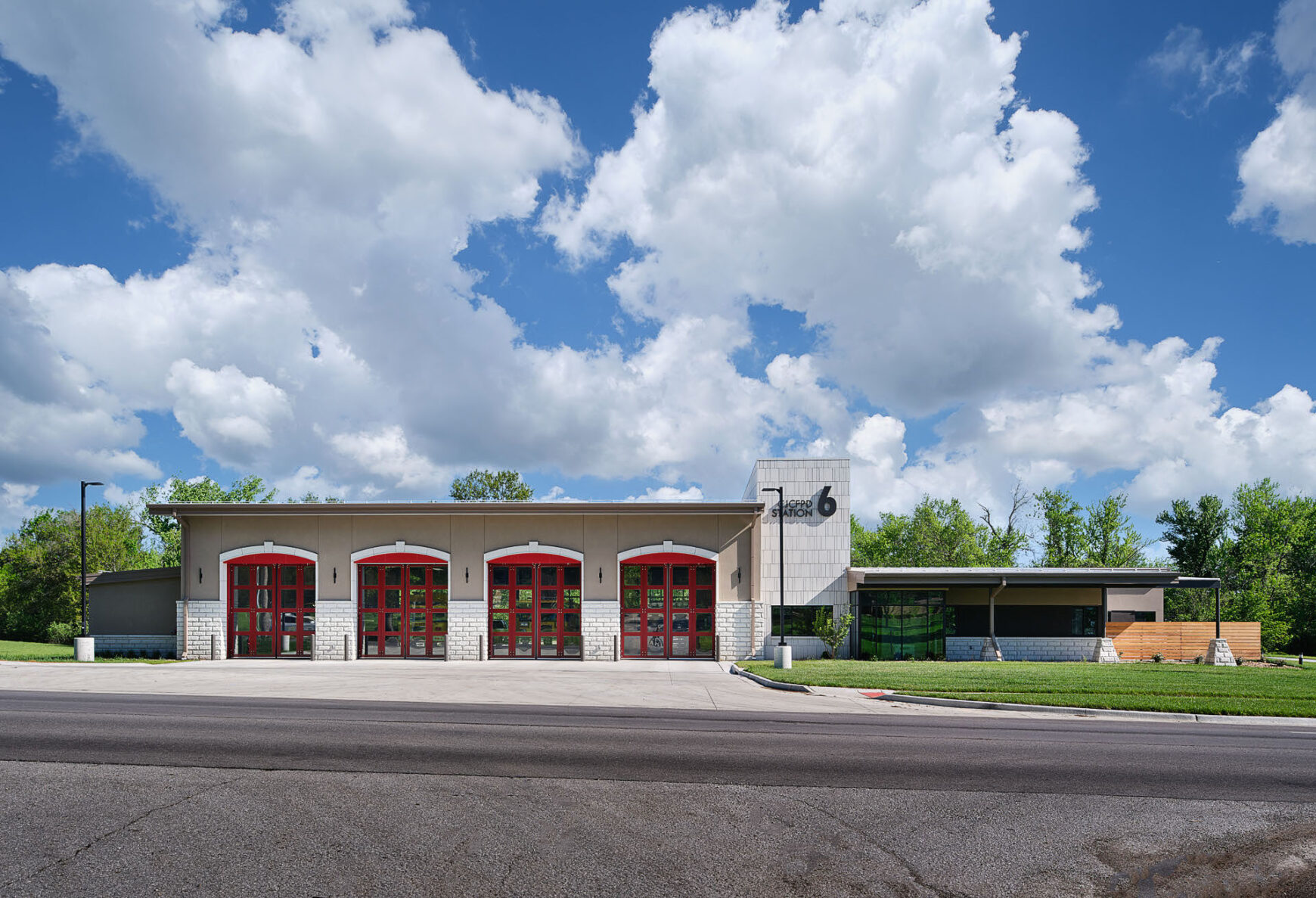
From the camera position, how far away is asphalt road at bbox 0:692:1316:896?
6.61 m

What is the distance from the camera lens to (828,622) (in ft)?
99.3

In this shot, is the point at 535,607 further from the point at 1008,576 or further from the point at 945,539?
the point at 945,539

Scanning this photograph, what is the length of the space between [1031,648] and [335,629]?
26.8m

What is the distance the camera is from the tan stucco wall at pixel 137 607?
101 ft

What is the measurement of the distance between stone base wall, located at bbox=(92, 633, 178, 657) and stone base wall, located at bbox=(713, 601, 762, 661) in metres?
20.8

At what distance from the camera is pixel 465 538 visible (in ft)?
96.7

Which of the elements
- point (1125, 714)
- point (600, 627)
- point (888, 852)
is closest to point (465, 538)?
point (600, 627)

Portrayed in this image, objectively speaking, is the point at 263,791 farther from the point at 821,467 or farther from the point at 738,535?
the point at 821,467

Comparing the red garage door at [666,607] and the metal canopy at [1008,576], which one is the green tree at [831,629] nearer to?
the metal canopy at [1008,576]

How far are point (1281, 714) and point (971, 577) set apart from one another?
13569 mm

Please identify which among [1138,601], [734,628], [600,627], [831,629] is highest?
[600,627]

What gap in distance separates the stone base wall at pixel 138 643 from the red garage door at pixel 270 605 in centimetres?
279

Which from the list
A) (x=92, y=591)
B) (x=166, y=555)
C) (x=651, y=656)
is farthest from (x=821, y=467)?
(x=166, y=555)

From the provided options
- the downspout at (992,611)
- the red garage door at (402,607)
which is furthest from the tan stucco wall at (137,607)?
the downspout at (992,611)
